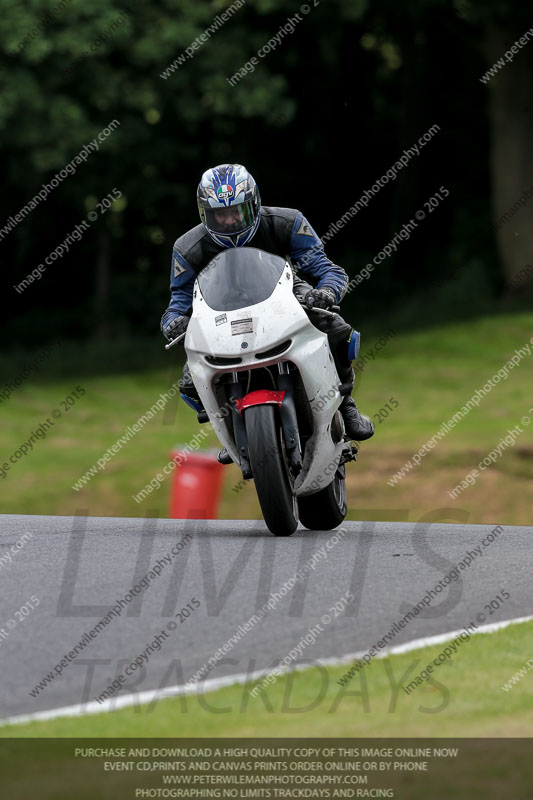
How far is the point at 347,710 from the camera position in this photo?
4.66 meters

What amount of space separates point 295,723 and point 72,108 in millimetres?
19061

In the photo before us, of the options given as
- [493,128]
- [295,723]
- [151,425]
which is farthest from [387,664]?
[493,128]

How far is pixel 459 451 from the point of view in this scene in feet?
52.2

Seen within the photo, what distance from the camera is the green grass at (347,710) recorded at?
4422mm

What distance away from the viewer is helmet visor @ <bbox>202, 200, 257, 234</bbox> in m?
7.61

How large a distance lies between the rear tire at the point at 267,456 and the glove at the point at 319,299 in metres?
0.75

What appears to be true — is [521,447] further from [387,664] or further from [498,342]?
[387,664]

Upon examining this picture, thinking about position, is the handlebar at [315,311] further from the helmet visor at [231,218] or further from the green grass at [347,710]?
the green grass at [347,710]

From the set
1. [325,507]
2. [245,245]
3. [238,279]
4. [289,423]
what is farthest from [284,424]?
[325,507]

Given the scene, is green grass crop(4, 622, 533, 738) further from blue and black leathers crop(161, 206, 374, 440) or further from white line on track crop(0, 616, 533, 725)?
blue and black leathers crop(161, 206, 374, 440)

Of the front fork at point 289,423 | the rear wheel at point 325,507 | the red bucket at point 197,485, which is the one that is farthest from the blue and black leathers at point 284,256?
the red bucket at point 197,485

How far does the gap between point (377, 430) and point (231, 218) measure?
1033 cm

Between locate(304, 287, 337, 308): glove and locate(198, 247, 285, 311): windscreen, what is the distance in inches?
8.3

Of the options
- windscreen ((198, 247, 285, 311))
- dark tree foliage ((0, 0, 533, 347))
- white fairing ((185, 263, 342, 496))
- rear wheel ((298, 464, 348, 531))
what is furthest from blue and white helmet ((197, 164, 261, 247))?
dark tree foliage ((0, 0, 533, 347))
